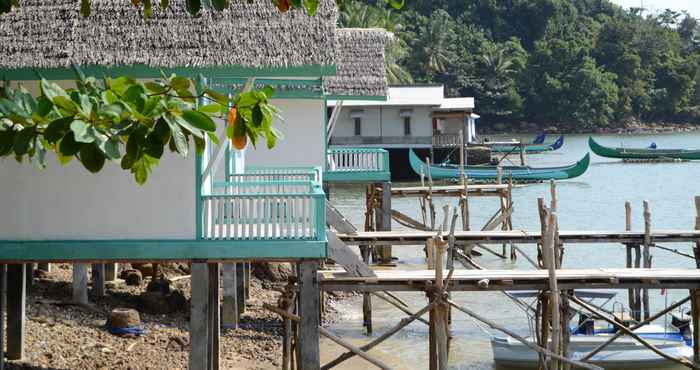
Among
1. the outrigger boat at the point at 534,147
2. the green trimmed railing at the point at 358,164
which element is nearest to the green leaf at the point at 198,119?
the green trimmed railing at the point at 358,164

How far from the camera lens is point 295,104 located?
20844mm

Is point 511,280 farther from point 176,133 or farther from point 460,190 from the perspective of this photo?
point 460,190

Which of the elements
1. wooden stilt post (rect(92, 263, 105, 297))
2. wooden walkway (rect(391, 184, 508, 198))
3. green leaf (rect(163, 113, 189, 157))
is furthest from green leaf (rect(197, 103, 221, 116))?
wooden walkway (rect(391, 184, 508, 198))

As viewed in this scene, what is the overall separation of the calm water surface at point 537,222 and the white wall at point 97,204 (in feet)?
17.7

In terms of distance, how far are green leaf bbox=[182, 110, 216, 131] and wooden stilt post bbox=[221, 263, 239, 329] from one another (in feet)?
41.8

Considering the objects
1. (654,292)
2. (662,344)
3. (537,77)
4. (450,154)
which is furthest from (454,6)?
(662,344)

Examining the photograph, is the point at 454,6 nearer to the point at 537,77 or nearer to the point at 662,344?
the point at 537,77

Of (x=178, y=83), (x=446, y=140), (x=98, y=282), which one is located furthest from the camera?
(x=446, y=140)

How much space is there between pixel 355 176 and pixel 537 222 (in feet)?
50.9

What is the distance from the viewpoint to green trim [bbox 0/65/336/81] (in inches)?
473

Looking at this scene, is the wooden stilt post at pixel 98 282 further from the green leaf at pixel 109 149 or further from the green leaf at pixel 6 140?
the green leaf at pixel 109 149

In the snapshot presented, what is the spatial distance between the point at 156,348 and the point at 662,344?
7770 millimetres

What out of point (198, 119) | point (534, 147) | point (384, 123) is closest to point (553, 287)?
point (198, 119)

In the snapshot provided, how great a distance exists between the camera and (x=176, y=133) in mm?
4273
